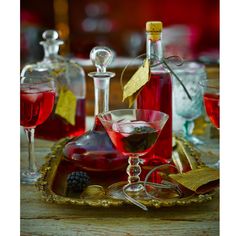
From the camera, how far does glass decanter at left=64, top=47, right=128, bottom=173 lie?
984 millimetres

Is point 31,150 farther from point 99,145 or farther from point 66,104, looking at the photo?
point 66,104

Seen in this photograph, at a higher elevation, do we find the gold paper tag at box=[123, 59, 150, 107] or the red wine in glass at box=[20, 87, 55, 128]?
the gold paper tag at box=[123, 59, 150, 107]

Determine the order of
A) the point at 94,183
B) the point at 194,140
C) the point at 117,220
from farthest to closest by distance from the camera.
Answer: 1. the point at 194,140
2. the point at 94,183
3. the point at 117,220

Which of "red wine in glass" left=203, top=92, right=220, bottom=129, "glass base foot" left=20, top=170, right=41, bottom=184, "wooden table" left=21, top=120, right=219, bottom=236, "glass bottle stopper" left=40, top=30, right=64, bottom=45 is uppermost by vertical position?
"glass bottle stopper" left=40, top=30, right=64, bottom=45

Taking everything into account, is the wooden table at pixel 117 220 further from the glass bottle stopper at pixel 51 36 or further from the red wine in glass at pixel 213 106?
the glass bottle stopper at pixel 51 36

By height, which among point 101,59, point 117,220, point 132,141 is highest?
point 101,59

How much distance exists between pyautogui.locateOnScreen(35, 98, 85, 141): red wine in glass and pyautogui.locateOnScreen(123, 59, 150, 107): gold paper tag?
0.36 m

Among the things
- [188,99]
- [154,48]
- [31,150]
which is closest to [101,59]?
[154,48]

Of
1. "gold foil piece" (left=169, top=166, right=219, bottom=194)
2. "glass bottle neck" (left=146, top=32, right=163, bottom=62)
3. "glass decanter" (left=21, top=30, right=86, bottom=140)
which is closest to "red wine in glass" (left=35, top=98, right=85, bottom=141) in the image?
"glass decanter" (left=21, top=30, right=86, bottom=140)

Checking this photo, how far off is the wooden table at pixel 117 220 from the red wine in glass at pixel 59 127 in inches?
16.7

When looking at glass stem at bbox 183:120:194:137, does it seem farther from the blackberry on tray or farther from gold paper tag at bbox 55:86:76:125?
the blackberry on tray

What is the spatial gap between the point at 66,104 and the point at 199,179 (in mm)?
477

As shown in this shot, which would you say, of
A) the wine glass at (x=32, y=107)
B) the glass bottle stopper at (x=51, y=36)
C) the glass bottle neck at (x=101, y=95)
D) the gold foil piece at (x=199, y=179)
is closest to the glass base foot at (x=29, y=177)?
the wine glass at (x=32, y=107)

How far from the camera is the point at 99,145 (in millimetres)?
1005
